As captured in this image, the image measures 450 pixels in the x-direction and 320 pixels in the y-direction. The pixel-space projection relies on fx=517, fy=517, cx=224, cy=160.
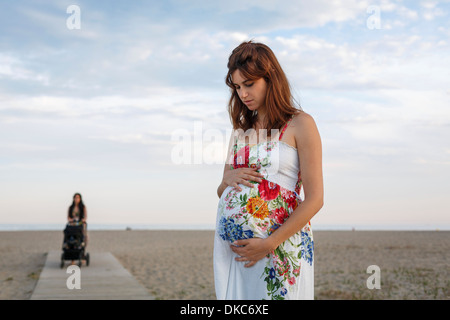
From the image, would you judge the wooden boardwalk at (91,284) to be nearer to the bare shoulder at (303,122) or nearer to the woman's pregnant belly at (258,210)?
the woman's pregnant belly at (258,210)

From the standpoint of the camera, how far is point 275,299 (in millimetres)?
1916

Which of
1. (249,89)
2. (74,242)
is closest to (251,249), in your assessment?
(249,89)

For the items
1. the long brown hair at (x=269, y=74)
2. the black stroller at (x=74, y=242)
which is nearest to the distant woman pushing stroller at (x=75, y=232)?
the black stroller at (x=74, y=242)

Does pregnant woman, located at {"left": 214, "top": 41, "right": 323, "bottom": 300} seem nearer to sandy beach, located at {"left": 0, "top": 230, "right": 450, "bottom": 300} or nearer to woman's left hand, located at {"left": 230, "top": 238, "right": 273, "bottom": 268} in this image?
woman's left hand, located at {"left": 230, "top": 238, "right": 273, "bottom": 268}

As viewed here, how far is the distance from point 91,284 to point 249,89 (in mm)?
8529

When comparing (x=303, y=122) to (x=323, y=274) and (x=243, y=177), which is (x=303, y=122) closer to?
(x=243, y=177)

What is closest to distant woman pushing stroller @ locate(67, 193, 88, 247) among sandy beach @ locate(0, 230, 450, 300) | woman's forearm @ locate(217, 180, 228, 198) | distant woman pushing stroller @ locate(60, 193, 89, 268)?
distant woman pushing stroller @ locate(60, 193, 89, 268)

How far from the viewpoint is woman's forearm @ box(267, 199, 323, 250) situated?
187 cm

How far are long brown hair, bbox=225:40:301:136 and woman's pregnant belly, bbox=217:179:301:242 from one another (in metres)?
0.24

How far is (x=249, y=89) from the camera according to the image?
2020 millimetres

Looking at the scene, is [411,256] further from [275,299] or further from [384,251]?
[275,299]

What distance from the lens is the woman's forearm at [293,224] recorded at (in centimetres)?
187

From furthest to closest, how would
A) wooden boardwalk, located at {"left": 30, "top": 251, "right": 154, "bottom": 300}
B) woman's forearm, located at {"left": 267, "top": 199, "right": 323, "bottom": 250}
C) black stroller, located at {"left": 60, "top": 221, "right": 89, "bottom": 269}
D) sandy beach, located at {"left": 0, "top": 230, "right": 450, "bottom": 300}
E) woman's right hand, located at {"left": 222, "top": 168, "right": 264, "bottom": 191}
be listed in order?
black stroller, located at {"left": 60, "top": 221, "right": 89, "bottom": 269}, sandy beach, located at {"left": 0, "top": 230, "right": 450, "bottom": 300}, wooden boardwalk, located at {"left": 30, "top": 251, "right": 154, "bottom": 300}, woman's right hand, located at {"left": 222, "top": 168, "right": 264, "bottom": 191}, woman's forearm, located at {"left": 267, "top": 199, "right": 323, "bottom": 250}
